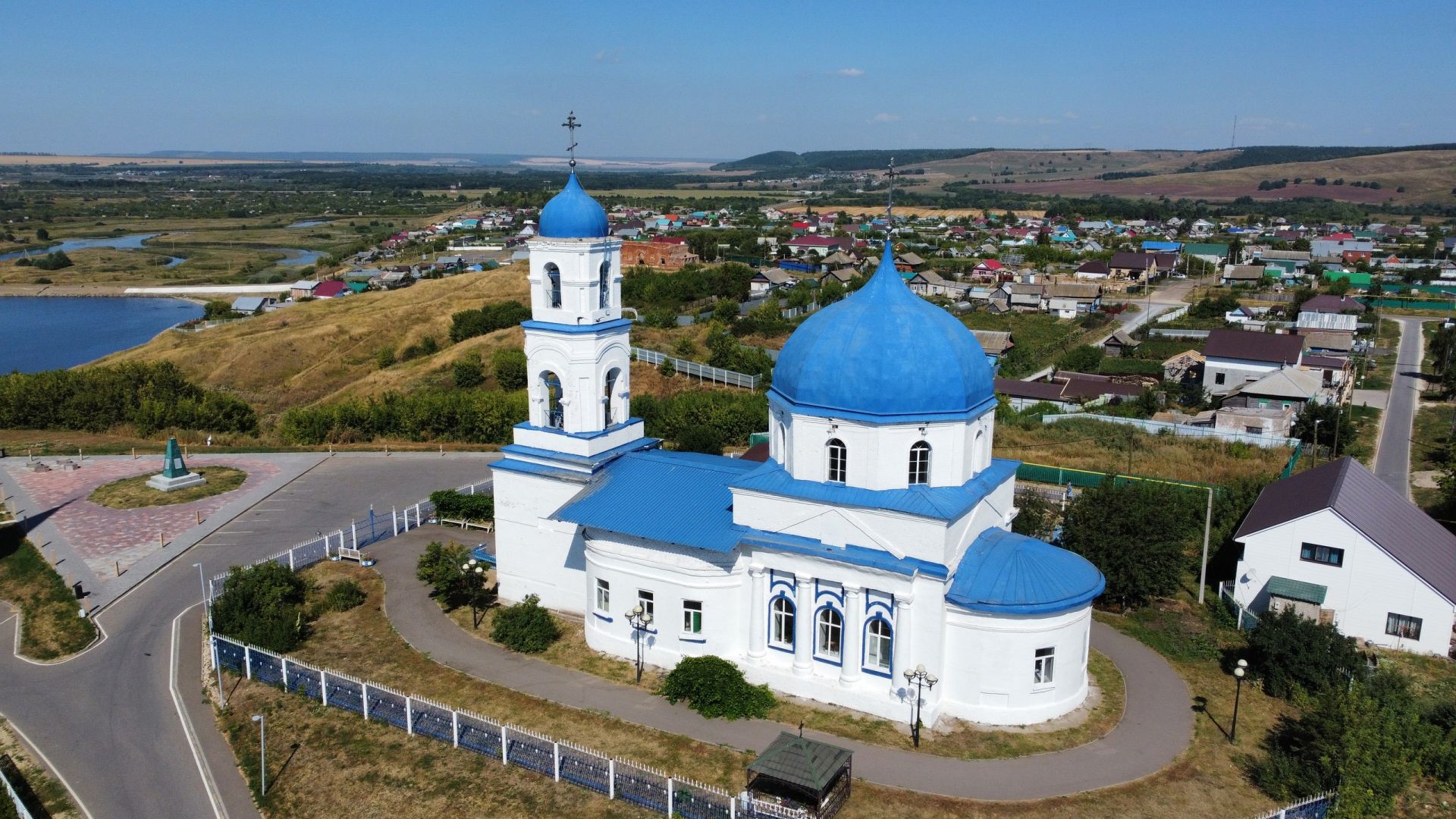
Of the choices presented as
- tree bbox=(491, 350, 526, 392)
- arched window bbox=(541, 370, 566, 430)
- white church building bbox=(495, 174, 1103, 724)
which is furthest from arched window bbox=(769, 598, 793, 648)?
tree bbox=(491, 350, 526, 392)

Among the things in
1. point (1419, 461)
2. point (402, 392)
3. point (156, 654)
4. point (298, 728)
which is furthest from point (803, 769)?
point (402, 392)

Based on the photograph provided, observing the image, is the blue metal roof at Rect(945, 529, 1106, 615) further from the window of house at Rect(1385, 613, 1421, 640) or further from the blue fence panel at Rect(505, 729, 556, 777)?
the window of house at Rect(1385, 613, 1421, 640)

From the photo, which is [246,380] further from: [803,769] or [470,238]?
[470,238]

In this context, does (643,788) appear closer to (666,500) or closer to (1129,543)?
(666,500)

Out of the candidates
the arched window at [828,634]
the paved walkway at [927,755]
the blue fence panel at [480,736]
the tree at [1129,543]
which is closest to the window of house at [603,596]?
the paved walkway at [927,755]

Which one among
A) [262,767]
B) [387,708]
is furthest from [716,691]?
[262,767]
